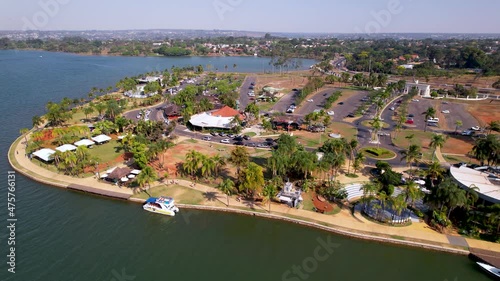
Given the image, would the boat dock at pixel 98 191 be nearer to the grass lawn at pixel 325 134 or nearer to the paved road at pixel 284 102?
the grass lawn at pixel 325 134

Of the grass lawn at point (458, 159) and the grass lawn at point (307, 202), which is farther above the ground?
the grass lawn at point (458, 159)

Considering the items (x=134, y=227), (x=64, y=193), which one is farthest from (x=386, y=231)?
(x=64, y=193)

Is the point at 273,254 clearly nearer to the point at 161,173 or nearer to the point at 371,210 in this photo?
the point at 371,210

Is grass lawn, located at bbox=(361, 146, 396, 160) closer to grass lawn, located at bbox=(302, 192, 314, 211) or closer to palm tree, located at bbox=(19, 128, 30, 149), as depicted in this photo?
grass lawn, located at bbox=(302, 192, 314, 211)

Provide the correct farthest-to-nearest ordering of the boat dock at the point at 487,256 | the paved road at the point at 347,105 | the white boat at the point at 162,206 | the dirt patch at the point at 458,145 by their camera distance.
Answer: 1. the paved road at the point at 347,105
2. the dirt patch at the point at 458,145
3. the white boat at the point at 162,206
4. the boat dock at the point at 487,256

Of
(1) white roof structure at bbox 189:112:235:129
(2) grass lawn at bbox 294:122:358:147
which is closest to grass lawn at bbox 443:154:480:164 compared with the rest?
(2) grass lawn at bbox 294:122:358:147

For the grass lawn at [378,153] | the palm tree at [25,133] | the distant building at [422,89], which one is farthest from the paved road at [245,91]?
the distant building at [422,89]
